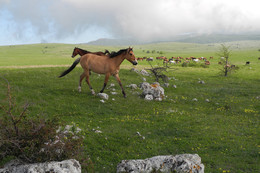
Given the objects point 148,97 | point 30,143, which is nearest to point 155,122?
point 148,97

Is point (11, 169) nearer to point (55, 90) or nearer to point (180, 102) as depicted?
point (55, 90)

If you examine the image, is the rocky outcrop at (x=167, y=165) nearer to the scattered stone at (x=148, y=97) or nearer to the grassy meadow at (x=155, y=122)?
the grassy meadow at (x=155, y=122)

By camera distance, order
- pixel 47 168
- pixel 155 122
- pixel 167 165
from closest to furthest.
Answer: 1. pixel 47 168
2. pixel 167 165
3. pixel 155 122

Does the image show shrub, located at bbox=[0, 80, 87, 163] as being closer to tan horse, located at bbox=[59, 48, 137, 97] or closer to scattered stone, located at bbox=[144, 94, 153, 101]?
tan horse, located at bbox=[59, 48, 137, 97]

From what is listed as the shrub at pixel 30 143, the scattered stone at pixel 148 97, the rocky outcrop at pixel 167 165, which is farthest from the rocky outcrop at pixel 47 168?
the scattered stone at pixel 148 97

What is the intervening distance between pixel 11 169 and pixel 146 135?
6.38 m

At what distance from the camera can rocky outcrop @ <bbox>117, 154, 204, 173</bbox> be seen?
19.8ft

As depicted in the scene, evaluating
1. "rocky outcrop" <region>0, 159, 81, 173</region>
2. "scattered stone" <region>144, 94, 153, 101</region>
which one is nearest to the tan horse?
"scattered stone" <region>144, 94, 153, 101</region>

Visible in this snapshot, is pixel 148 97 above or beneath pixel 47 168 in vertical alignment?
beneath

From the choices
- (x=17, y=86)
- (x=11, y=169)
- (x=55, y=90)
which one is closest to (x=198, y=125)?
(x=11, y=169)

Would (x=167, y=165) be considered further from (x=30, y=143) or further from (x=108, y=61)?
(x=108, y=61)

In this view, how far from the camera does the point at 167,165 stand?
626cm

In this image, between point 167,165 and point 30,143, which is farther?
point 167,165

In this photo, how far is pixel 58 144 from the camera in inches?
228
